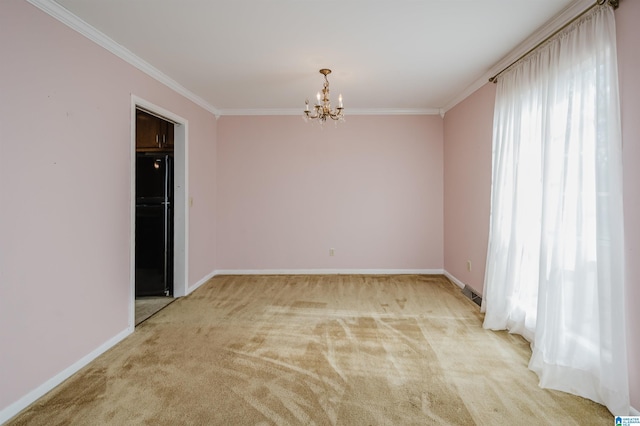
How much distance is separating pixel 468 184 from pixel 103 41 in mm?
4140

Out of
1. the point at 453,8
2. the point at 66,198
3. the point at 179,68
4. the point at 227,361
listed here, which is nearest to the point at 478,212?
the point at 453,8

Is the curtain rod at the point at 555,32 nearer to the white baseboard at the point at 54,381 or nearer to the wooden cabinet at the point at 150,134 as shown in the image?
the wooden cabinet at the point at 150,134

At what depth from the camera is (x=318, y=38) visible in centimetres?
284

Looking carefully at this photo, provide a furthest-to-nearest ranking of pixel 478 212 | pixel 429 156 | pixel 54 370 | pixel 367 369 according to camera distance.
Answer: pixel 429 156 < pixel 478 212 < pixel 367 369 < pixel 54 370

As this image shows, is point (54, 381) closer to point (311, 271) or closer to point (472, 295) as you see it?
point (311, 271)

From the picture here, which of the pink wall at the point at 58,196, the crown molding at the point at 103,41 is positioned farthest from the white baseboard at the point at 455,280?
the crown molding at the point at 103,41

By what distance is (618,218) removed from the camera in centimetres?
193

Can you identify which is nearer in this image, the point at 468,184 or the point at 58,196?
the point at 58,196

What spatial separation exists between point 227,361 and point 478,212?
3185mm

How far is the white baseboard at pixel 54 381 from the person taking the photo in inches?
77.7

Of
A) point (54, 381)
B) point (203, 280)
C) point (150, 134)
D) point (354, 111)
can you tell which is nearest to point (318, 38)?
point (354, 111)

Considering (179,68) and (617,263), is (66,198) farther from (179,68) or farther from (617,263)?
(617,263)

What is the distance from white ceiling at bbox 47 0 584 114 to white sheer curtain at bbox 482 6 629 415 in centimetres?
45

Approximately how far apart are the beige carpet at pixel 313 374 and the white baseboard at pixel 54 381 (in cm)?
5
